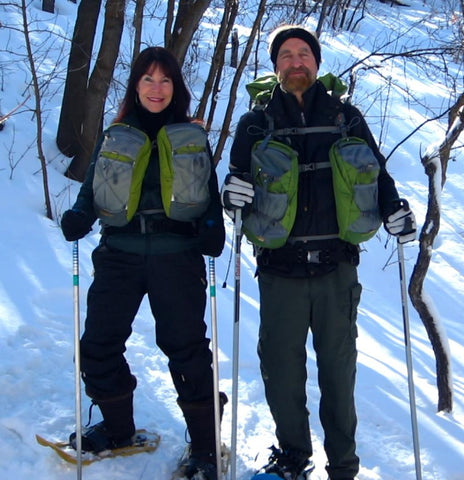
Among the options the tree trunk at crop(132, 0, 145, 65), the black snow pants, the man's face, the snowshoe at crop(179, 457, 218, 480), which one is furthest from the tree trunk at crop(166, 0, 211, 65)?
the snowshoe at crop(179, 457, 218, 480)

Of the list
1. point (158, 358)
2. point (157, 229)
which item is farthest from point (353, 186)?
point (158, 358)

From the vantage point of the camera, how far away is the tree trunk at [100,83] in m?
6.89

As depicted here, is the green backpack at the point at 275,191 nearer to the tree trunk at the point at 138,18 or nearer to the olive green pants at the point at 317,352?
the olive green pants at the point at 317,352

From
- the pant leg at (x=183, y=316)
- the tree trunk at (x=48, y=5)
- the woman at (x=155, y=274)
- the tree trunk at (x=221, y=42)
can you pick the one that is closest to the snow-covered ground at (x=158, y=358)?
the woman at (x=155, y=274)

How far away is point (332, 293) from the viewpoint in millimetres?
2818

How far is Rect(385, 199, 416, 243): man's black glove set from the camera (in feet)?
9.17

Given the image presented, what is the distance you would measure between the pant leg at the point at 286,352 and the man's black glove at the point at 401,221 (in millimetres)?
502

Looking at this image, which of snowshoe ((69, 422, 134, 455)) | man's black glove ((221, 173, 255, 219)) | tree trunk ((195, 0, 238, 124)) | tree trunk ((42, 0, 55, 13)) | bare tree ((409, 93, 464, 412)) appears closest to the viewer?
man's black glove ((221, 173, 255, 219))

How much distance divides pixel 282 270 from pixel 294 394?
648 mm

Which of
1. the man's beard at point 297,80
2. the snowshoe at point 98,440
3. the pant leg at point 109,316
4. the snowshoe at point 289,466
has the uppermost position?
the man's beard at point 297,80

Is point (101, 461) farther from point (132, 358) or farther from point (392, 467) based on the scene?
point (392, 467)

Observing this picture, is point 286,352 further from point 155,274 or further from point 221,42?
point 221,42

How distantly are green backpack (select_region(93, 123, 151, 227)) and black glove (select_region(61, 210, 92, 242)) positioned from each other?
0.10 metres

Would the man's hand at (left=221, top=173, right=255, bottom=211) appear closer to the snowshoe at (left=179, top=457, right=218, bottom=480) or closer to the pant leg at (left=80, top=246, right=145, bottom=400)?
the pant leg at (left=80, top=246, right=145, bottom=400)
